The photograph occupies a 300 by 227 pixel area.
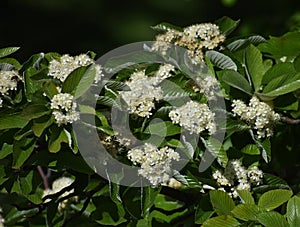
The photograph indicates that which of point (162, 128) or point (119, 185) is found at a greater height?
point (162, 128)

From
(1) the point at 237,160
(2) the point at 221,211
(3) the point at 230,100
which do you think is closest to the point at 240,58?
(3) the point at 230,100

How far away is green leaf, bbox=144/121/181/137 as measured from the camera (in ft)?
4.19

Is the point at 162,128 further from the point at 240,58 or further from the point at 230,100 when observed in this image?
the point at 240,58

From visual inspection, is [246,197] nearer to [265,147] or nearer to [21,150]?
[265,147]

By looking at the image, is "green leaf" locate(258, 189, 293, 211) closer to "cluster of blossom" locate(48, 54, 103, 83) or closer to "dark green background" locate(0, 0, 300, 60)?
"cluster of blossom" locate(48, 54, 103, 83)

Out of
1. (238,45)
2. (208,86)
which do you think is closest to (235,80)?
(208,86)

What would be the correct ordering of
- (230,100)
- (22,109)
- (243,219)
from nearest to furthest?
(243,219), (22,109), (230,100)

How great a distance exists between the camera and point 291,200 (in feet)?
3.86

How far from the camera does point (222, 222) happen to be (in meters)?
1.19

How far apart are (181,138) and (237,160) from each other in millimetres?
144

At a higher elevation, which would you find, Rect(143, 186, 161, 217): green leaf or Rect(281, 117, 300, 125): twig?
Rect(281, 117, 300, 125): twig

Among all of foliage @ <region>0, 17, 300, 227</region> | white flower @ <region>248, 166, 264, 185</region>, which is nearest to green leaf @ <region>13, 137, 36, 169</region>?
foliage @ <region>0, 17, 300, 227</region>

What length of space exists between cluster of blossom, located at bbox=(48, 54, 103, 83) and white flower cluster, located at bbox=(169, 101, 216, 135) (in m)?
0.17

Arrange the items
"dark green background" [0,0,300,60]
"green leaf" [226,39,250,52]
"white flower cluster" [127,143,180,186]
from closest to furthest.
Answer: "white flower cluster" [127,143,180,186] → "green leaf" [226,39,250,52] → "dark green background" [0,0,300,60]
